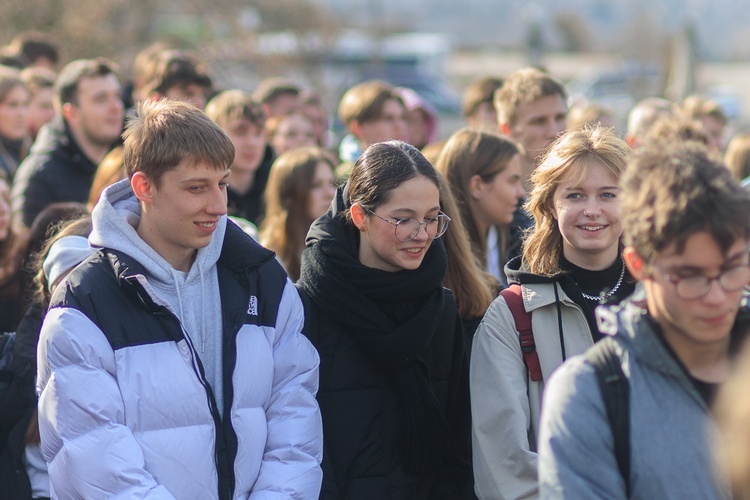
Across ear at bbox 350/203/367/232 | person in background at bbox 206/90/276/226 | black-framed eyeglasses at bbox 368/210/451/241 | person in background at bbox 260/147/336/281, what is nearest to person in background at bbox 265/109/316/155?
person in background at bbox 206/90/276/226

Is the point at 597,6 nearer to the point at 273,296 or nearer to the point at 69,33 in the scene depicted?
the point at 69,33

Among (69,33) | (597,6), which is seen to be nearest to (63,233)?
(69,33)

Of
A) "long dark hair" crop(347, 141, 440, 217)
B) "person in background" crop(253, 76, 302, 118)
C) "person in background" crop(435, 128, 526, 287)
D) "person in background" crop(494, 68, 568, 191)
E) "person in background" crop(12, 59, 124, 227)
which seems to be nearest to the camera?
"long dark hair" crop(347, 141, 440, 217)

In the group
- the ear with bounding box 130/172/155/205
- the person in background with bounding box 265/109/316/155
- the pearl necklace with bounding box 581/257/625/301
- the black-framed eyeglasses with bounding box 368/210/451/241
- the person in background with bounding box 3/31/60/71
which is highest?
the person in background with bounding box 3/31/60/71

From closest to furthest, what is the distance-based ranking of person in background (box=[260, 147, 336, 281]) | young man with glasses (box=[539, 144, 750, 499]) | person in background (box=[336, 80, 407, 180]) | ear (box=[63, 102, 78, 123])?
young man with glasses (box=[539, 144, 750, 499]), person in background (box=[260, 147, 336, 281]), ear (box=[63, 102, 78, 123]), person in background (box=[336, 80, 407, 180])

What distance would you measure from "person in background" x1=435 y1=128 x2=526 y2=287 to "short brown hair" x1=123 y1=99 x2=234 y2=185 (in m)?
1.71

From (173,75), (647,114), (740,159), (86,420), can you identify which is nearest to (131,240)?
(86,420)

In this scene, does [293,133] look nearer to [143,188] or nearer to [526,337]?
[143,188]

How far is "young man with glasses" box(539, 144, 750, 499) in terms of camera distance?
2.46 metres

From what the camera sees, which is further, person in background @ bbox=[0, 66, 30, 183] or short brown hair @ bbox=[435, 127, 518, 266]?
person in background @ bbox=[0, 66, 30, 183]

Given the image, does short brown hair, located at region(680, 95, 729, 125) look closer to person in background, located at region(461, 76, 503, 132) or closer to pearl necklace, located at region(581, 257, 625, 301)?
person in background, located at region(461, 76, 503, 132)

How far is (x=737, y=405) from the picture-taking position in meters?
2.40

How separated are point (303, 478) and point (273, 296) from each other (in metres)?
0.67

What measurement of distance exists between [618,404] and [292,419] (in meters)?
1.49
